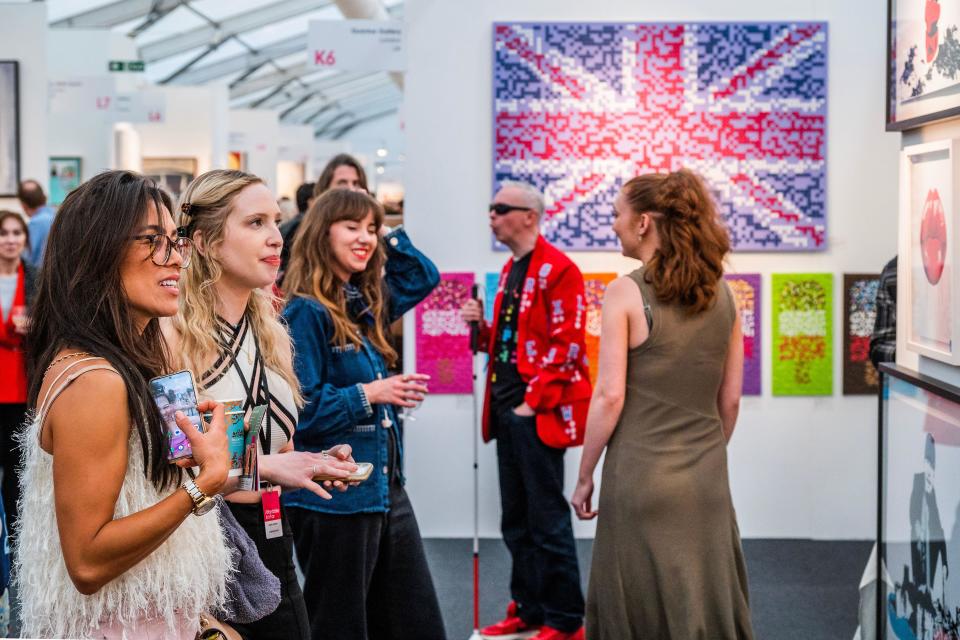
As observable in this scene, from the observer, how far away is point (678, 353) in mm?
3049

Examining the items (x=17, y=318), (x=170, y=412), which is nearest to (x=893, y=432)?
(x=170, y=412)

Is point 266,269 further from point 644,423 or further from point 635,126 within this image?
point 635,126

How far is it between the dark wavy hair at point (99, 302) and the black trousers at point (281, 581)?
0.66 metres

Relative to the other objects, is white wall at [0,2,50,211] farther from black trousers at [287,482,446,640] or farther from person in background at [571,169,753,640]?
person in background at [571,169,753,640]

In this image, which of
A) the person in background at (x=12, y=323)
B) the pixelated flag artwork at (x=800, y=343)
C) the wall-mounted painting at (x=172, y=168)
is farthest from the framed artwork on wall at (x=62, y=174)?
the pixelated flag artwork at (x=800, y=343)

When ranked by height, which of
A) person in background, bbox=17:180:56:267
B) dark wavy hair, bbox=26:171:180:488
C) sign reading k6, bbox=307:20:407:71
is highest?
sign reading k6, bbox=307:20:407:71

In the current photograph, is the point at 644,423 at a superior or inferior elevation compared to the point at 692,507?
superior

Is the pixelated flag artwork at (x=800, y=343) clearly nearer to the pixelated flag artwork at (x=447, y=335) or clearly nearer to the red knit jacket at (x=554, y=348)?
the pixelated flag artwork at (x=447, y=335)

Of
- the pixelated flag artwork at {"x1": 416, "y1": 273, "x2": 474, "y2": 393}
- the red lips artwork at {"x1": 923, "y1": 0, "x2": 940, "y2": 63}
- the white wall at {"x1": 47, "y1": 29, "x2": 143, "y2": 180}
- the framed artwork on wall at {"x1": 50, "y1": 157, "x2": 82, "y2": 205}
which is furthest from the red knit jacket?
the framed artwork on wall at {"x1": 50, "y1": 157, "x2": 82, "y2": 205}

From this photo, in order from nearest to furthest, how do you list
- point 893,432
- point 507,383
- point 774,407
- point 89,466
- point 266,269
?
point 89,466 < point 266,269 < point 893,432 < point 507,383 < point 774,407

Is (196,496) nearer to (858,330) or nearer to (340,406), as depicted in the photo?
(340,406)

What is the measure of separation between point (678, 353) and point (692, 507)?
406 mm

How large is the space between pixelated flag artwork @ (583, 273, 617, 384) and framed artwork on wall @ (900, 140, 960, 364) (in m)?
2.58

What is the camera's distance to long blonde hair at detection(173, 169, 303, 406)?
2.48 m
